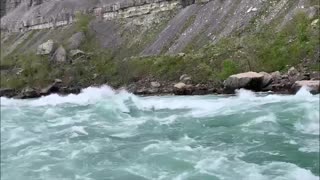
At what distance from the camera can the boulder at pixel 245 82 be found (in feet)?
105

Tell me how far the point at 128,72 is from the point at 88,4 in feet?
91.6

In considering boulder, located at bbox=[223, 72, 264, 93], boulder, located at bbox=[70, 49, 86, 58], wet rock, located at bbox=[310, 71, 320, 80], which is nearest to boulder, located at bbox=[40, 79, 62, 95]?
boulder, located at bbox=[70, 49, 86, 58]

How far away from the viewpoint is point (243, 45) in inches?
1534

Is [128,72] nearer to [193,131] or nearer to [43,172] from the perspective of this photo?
[193,131]

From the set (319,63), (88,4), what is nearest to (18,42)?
(88,4)

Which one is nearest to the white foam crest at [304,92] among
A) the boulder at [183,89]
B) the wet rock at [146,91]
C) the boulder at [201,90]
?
the boulder at [201,90]

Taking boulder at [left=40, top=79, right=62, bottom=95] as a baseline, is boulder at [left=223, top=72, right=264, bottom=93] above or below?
above

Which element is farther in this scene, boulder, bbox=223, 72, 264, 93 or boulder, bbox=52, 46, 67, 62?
boulder, bbox=52, 46, 67, 62

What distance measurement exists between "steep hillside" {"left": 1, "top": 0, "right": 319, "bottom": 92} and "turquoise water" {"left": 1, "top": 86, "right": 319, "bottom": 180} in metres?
7.90

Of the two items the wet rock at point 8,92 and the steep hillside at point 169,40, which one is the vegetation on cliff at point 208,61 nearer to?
the steep hillside at point 169,40

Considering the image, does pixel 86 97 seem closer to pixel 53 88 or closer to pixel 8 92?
pixel 53 88

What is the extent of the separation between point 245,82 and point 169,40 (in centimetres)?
1703

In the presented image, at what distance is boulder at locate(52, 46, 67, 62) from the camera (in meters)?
55.4

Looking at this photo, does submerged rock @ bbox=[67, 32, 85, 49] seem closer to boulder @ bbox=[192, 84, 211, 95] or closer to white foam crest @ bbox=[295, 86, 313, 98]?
boulder @ bbox=[192, 84, 211, 95]
